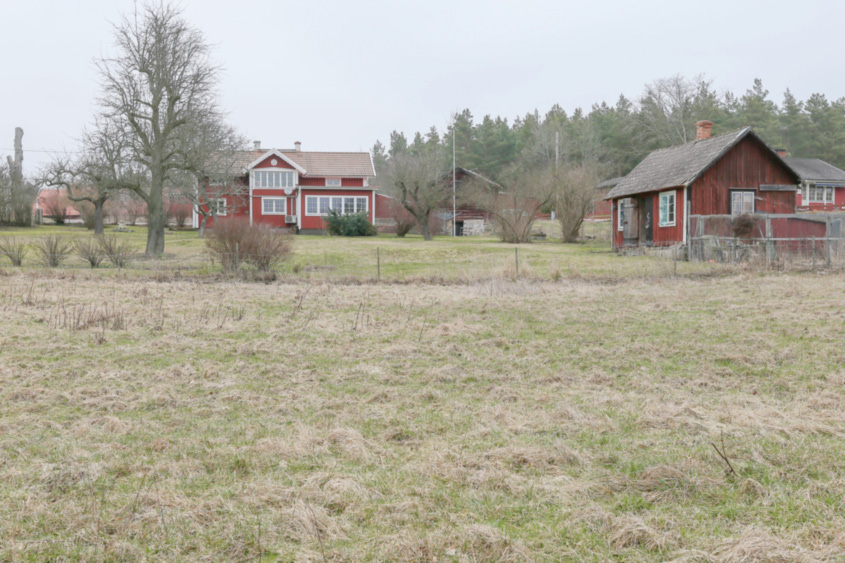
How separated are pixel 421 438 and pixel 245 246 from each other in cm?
1467

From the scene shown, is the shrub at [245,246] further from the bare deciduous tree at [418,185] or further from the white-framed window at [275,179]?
the white-framed window at [275,179]

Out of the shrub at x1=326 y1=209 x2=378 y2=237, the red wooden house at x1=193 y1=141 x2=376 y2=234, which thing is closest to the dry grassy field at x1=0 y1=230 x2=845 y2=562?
the shrub at x1=326 y1=209 x2=378 y2=237

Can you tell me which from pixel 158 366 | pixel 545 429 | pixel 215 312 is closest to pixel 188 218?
pixel 215 312

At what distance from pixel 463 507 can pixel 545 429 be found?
1.72 meters

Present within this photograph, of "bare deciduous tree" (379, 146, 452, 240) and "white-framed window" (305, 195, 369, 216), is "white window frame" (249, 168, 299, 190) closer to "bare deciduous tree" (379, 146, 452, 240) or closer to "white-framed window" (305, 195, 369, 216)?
"white-framed window" (305, 195, 369, 216)

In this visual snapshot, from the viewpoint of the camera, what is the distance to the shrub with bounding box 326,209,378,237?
4328cm

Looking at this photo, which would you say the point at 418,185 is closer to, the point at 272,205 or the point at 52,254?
the point at 272,205

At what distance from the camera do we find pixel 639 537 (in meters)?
3.66

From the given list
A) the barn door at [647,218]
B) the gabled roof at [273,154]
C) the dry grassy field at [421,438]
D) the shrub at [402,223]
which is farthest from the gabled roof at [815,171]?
the dry grassy field at [421,438]

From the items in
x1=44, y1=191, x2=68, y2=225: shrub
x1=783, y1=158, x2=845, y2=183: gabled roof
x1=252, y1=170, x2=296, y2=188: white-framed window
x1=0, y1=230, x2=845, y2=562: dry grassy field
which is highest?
x1=783, y1=158, x2=845, y2=183: gabled roof

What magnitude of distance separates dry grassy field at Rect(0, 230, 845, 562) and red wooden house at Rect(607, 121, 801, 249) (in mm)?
15586

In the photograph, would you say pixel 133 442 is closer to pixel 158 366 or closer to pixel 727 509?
pixel 158 366

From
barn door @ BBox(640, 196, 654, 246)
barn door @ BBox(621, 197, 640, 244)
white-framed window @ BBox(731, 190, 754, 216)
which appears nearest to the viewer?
white-framed window @ BBox(731, 190, 754, 216)

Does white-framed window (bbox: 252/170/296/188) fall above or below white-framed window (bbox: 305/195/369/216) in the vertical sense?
above
